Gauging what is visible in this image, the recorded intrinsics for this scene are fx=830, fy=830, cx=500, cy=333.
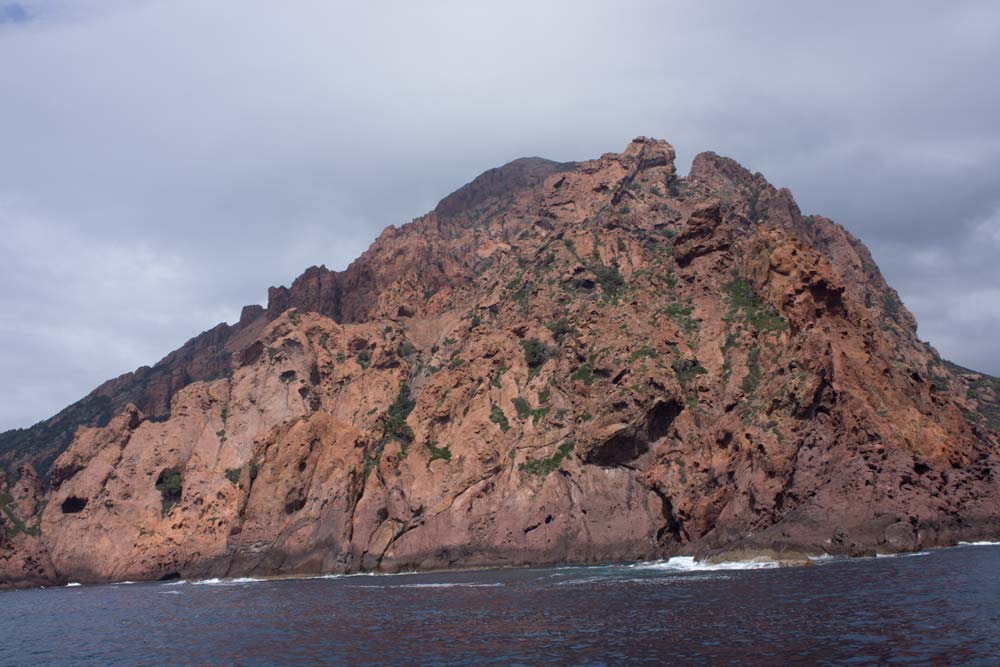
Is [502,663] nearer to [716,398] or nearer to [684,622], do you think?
[684,622]

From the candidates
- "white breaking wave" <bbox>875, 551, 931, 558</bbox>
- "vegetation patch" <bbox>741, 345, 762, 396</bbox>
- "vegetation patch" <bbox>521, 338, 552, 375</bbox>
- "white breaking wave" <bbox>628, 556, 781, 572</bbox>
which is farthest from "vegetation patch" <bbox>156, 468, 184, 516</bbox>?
"white breaking wave" <bbox>875, 551, 931, 558</bbox>

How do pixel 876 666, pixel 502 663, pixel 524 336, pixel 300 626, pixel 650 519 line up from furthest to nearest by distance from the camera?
pixel 524 336 → pixel 650 519 → pixel 300 626 → pixel 502 663 → pixel 876 666

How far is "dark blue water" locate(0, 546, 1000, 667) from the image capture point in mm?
32094

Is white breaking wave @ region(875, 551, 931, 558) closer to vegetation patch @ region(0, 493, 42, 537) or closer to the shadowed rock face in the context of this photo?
the shadowed rock face

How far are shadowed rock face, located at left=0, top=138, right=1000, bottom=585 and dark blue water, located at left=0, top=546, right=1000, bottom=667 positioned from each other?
14.2 meters

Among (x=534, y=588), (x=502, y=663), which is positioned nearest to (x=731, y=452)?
(x=534, y=588)

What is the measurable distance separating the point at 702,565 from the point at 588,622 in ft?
111

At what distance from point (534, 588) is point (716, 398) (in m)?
45.8

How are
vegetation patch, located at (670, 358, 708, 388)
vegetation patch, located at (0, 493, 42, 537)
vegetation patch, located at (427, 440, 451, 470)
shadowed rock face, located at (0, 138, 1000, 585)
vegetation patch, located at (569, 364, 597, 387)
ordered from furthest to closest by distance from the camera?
vegetation patch, located at (0, 493, 42, 537) < vegetation patch, located at (569, 364, 597, 387) < vegetation patch, located at (427, 440, 451, 470) < vegetation patch, located at (670, 358, 708, 388) < shadowed rock face, located at (0, 138, 1000, 585)

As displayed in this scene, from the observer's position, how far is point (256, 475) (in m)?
117

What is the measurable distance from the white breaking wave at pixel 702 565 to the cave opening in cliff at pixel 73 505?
9695cm

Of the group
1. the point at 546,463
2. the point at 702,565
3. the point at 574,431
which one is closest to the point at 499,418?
the point at 574,431

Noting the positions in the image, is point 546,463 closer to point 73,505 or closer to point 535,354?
point 535,354

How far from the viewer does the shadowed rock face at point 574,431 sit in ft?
257
